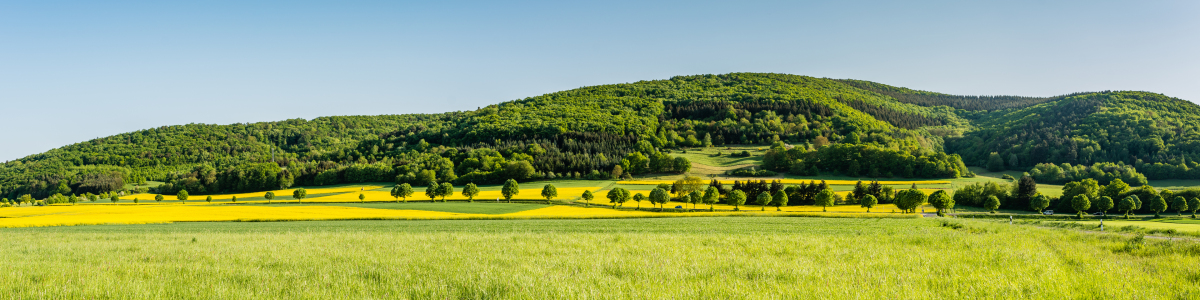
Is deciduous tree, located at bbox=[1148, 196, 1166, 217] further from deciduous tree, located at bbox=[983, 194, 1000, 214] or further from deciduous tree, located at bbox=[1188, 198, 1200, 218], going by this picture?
deciduous tree, located at bbox=[983, 194, 1000, 214]

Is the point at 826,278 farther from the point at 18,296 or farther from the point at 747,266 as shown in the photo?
the point at 18,296

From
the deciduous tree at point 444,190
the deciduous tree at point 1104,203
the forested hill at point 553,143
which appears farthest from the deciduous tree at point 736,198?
the forested hill at point 553,143

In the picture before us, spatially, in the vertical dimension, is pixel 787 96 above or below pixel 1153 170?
above

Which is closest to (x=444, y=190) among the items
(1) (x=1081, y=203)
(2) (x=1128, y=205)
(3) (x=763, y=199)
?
(3) (x=763, y=199)

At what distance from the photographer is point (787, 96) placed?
18538 centimetres

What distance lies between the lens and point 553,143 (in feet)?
426

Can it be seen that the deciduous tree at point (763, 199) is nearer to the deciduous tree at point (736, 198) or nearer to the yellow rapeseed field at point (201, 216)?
the deciduous tree at point (736, 198)

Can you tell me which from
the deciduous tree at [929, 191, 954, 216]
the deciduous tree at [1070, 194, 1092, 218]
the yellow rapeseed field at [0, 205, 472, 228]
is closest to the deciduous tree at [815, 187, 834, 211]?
the deciduous tree at [929, 191, 954, 216]

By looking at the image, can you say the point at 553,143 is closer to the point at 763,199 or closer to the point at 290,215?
the point at 763,199

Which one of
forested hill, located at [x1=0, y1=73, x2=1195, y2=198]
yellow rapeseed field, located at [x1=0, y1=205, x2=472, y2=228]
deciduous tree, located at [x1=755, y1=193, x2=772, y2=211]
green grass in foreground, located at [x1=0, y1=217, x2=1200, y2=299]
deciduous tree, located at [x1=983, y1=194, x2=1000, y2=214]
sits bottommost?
deciduous tree, located at [x1=983, y1=194, x2=1000, y2=214]

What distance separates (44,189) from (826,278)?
153240mm

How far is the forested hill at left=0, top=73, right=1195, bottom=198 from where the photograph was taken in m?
105

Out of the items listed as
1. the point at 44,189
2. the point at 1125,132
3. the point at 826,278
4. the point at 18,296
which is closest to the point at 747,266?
the point at 826,278

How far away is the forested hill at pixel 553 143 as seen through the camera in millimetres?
105125
